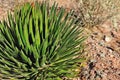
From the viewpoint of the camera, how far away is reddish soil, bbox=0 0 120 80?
17.0 ft

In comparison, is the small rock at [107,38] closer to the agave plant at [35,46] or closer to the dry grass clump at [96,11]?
the dry grass clump at [96,11]

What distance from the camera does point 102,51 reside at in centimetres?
578

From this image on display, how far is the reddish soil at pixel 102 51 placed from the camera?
17.0 ft

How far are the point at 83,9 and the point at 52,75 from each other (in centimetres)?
280

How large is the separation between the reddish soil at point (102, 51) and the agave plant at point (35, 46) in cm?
73

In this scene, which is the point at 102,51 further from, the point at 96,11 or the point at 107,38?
the point at 96,11

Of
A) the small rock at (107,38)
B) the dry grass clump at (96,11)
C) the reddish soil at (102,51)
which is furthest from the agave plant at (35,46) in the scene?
the dry grass clump at (96,11)

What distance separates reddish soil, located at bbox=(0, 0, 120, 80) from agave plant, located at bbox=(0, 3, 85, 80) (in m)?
0.73

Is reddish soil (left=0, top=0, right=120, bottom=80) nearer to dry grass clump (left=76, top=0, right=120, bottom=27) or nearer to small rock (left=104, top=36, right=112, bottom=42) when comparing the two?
small rock (left=104, top=36, right=112, bottom=42)

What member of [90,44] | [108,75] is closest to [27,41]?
[108,75]

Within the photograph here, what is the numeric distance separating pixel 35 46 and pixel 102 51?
6.10 feet

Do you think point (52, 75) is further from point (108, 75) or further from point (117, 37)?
point (117, 37)

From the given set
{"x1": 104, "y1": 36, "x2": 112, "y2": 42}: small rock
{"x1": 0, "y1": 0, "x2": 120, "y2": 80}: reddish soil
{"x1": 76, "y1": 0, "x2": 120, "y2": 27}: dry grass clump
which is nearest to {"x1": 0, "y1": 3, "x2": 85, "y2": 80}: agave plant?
{"x1": 0, "y1": 0, "x2": 120, "y2": 80}: reddish soil

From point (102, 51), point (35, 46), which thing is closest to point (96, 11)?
point (102, 51)
